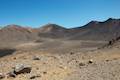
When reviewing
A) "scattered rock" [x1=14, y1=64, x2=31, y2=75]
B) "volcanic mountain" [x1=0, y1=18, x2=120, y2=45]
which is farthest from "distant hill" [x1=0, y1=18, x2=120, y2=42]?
"scattered rock" [x1=14, y1=64, x2=31, y2=75]

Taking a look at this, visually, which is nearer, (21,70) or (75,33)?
(21,70)

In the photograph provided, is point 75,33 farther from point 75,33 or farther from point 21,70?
point 21,70

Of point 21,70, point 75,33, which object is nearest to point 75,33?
point 75,33

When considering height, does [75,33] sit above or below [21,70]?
above

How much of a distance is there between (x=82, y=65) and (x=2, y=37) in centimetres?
15118

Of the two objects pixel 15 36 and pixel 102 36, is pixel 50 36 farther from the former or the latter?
pixel 102 36

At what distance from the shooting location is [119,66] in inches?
746

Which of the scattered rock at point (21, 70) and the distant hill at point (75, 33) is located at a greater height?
the distant hill at point (75, 33)

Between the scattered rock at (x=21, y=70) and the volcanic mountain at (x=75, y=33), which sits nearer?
the scattered rock at (x=21, y=70)

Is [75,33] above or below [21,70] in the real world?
above

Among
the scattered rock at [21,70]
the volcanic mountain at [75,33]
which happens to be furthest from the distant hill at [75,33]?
the scattered rock at [21,70]

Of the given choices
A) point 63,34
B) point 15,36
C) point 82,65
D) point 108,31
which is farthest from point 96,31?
point 82,65

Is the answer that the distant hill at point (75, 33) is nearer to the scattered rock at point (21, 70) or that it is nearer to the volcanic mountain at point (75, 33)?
the volcanic mountain at point (75, 33)

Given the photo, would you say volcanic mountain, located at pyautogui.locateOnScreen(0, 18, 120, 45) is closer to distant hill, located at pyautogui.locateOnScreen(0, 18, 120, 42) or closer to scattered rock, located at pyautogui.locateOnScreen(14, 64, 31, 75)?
distant hill, located at pyautogui.locateOnScreen(0, 18, 120, 42)
